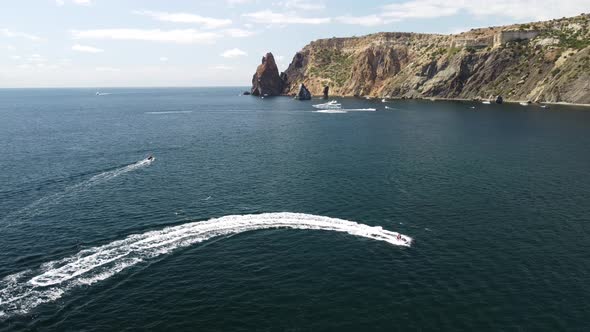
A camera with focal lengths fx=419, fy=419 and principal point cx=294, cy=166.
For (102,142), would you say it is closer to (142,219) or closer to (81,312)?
(142,219)

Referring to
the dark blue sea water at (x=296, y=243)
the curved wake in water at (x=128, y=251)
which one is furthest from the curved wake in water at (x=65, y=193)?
the curved wake in water at (x=128, y=251)

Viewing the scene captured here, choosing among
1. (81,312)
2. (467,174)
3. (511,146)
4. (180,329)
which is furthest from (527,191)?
(81,312)

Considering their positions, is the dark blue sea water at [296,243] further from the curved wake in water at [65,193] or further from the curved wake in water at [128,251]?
the curved wake in water at [65,193]

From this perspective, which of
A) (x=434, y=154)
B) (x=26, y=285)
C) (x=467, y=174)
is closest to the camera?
(x=26, y=285)

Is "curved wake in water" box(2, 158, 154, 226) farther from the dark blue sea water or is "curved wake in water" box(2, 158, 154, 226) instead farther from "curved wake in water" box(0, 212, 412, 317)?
"curved wake in water" box(0, 212, 412, 317)

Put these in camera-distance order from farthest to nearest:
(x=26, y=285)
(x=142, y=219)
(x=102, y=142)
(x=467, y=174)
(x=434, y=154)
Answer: (x=102, y=142), (x=434, y=154), (x=467, y=174), (x=142, y=219), (x=26, y=285)

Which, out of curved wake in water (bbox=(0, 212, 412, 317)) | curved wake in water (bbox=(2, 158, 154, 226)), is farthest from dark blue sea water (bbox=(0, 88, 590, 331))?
curved wake in water (bbox=(2, 158, 154, 226))

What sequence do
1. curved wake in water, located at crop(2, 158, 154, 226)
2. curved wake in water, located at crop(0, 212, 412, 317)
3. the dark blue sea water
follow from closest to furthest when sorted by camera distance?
the dark blue sea water
curved wake in water, located at crop(0, 212, 412, 317)
curved wake in water, located at crop(2, 158, 154, 226)

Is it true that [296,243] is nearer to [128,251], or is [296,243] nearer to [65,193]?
[128,251]
